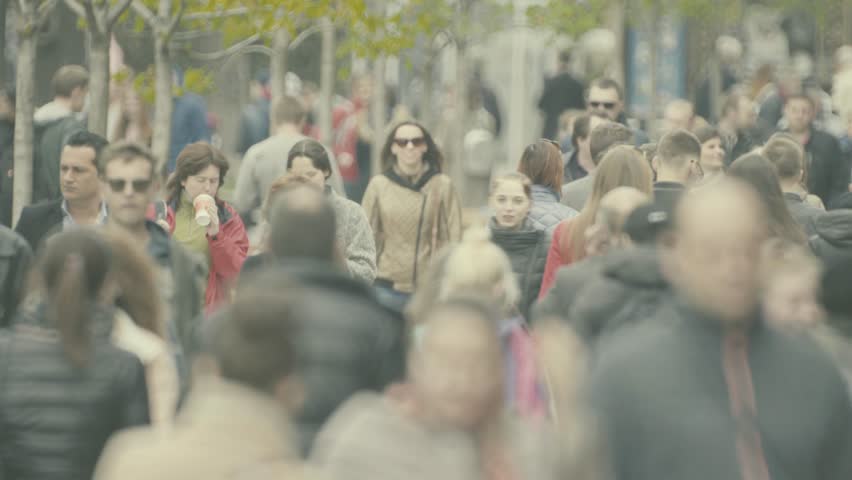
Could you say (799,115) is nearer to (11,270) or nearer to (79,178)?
(79,178)

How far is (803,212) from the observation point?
1193 centimetres

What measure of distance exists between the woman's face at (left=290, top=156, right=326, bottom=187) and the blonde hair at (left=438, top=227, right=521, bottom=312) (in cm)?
447

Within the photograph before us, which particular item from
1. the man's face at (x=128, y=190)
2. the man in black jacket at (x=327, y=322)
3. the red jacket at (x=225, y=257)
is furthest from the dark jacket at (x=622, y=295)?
the red jacket at (x=225, y=257)

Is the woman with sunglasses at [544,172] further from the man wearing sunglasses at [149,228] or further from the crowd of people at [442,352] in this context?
the man wearing sunglasses at [149,228]

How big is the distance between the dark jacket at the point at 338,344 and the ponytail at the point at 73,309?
1.91ft

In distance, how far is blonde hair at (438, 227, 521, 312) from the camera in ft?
23.6

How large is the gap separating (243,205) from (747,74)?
105 feet

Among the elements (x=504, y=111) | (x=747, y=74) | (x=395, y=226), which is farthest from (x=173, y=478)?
(x=747, y=74)

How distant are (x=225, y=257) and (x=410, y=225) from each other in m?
2.46

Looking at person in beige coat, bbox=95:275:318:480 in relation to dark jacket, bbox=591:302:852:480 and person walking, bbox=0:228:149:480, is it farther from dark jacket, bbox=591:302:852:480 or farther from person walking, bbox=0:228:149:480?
person walking, bbox=0:228:149:480

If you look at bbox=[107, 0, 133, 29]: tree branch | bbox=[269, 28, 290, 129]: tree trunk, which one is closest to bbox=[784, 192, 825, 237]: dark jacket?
bbox=[107, 0, 133, 29]: tree branch

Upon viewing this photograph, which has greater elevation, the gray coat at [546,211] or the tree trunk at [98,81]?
the tree trunk at [98,81]

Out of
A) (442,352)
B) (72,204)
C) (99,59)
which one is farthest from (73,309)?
(99,59)

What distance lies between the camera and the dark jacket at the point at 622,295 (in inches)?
287
